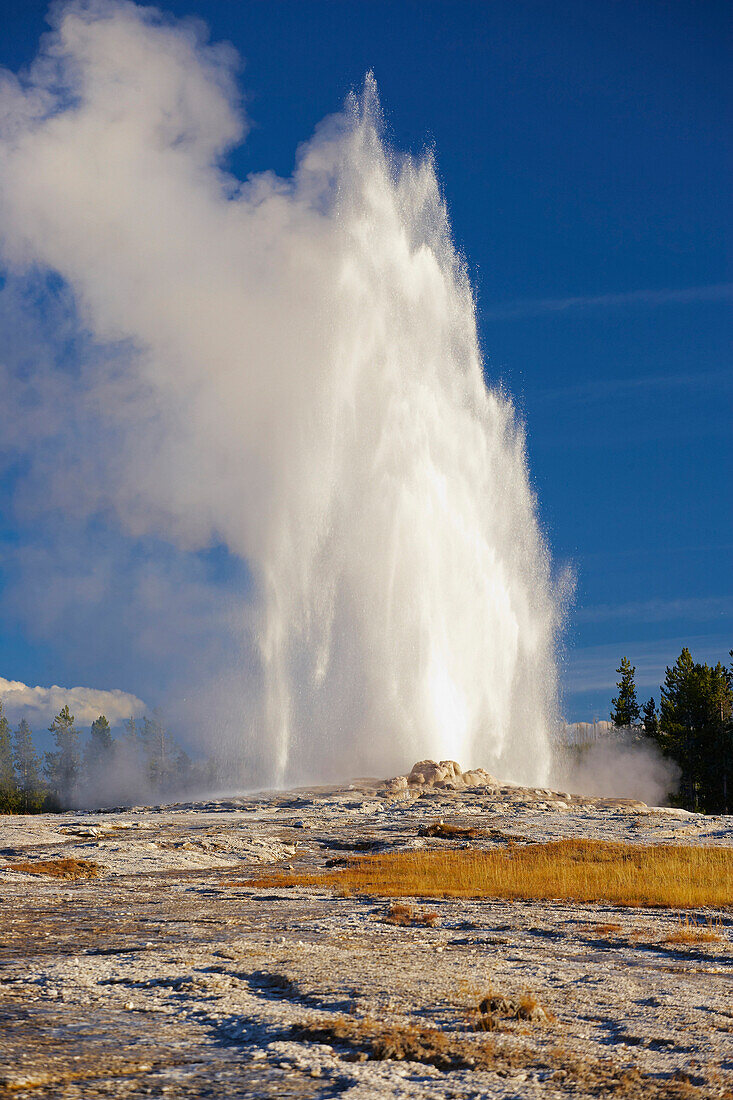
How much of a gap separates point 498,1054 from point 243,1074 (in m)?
2.26

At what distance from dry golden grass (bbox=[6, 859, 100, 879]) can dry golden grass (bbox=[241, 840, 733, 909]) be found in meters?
5.47

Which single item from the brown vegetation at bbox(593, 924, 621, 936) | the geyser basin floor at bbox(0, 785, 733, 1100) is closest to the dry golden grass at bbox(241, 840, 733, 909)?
the geyser basin floor at bbox(0, 785, 733, 1100)

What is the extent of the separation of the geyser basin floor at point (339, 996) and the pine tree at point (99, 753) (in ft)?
427

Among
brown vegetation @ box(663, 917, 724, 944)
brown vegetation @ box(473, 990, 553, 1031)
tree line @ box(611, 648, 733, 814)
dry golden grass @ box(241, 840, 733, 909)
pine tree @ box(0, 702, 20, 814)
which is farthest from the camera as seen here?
pine tree @ box(0, 702, 20, 814)

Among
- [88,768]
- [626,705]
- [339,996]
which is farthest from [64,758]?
[339,996]

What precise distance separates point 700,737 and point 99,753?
9806 centimetres

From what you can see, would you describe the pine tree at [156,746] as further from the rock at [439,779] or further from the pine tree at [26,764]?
the rock at [439,779]

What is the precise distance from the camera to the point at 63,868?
2683 cm

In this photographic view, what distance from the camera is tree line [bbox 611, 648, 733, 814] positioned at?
88562mm

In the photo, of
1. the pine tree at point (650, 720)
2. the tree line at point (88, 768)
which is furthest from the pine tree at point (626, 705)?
the tree line at point (88, 768)

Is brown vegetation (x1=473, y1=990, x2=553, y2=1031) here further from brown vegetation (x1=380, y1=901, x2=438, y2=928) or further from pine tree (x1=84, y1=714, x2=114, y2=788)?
pine tree (x1=84, y1=714, x2=114, y2=788)

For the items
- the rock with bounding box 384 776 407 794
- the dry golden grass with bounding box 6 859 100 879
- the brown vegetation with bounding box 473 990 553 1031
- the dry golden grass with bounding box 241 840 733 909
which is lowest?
the dry golden grass with bounding box 241 840 733 909

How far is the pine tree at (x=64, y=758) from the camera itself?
5625 inches

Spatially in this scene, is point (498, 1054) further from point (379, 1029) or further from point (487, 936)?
point (487, 936)
